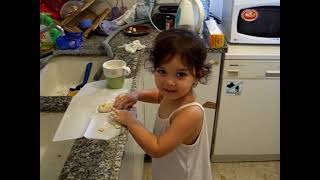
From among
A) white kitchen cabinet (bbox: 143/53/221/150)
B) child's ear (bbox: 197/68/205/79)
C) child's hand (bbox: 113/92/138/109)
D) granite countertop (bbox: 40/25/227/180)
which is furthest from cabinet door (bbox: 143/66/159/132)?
child's ear (bbox: 197/68/205/79)

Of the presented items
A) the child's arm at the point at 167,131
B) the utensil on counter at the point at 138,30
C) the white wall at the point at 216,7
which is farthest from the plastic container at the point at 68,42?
the white wall at the point at 216,7

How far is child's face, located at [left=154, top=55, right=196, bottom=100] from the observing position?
0.90 meters

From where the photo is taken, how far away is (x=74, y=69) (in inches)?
65.1

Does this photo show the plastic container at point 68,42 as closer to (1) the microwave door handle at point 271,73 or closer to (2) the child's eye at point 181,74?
(2) the child's eye at point 181,74

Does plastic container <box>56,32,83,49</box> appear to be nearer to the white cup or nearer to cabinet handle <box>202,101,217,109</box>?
the white cup

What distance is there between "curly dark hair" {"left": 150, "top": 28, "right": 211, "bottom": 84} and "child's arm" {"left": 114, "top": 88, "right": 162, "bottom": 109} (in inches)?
6.7

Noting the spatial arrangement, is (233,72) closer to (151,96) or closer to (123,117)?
(151,96)

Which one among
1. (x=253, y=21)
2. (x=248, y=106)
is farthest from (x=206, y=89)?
(x=253, y=21)

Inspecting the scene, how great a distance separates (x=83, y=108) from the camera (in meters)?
1.04

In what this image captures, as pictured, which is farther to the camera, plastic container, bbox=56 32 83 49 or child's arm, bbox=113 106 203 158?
plastic container, bbox=56 32 83 49

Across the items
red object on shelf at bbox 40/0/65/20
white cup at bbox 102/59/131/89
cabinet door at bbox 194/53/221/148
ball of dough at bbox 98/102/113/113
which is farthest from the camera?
red object on shelf at bbox 40/0/65/20

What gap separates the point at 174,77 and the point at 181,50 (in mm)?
85
